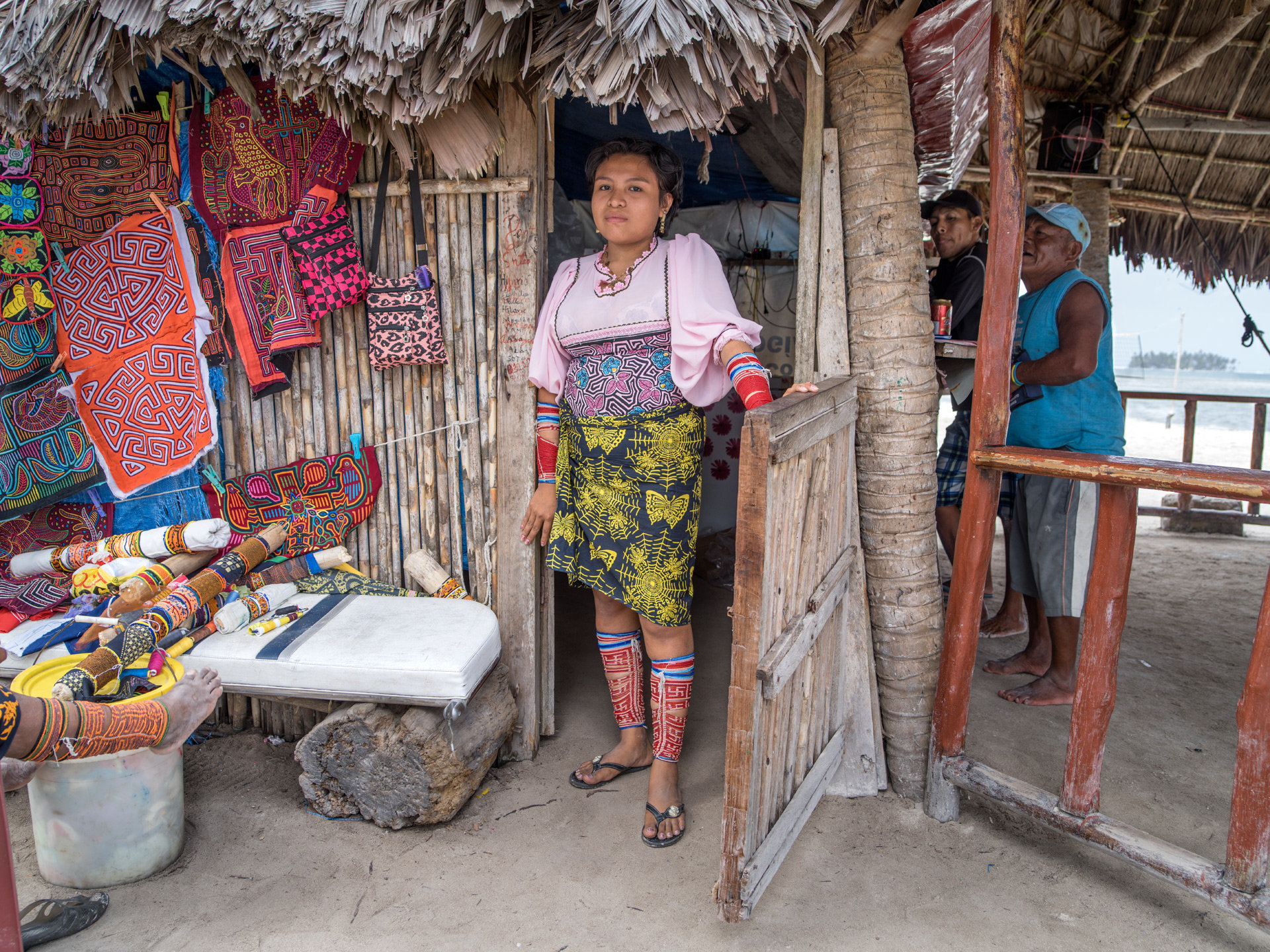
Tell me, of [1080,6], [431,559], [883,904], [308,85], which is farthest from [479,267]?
[1080,6]

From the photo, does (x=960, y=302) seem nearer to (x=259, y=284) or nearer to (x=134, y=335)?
(x=259, y=284)

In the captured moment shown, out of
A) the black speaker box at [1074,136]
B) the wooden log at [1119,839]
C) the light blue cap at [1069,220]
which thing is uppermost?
the black speaker box at [1074,136]

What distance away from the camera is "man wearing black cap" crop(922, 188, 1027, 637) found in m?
3.61

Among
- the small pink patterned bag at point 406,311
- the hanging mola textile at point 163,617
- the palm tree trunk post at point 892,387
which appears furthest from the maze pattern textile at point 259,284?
the palm tree trunk post at point 892,387

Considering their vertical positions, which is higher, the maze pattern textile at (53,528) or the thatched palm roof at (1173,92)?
the thatched palm roof at (1173,92)

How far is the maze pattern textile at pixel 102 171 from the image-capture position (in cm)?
282

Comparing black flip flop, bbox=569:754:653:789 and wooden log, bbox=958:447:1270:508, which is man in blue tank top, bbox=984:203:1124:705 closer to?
wooden log, bbox=958:447:1270:508

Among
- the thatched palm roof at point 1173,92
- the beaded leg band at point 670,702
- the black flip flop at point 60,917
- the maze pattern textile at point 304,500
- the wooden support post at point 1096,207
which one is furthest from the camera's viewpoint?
the wooden support post at point 1096,207

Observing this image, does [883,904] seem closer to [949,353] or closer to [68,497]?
[949,353]

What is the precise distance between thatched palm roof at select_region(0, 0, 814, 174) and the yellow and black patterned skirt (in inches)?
36.8

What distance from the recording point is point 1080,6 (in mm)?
4504

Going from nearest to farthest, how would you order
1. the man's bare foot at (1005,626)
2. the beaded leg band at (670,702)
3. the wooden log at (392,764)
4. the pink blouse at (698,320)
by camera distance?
the pink blouse at (698,320), the wooden log at (392,764), the beaded leg band at (670,702), the man's bare foot at (1005,626)

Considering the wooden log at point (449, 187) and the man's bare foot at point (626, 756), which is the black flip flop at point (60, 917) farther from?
the wooden log at point (449, 187)

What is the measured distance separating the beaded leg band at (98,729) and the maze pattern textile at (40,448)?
4.16 ft
